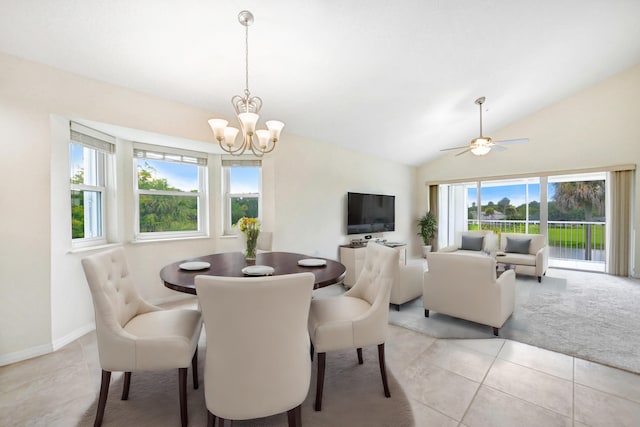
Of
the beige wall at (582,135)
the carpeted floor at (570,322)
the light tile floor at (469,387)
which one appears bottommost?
the light tile floor at (469,387)

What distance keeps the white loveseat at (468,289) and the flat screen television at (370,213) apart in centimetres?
229

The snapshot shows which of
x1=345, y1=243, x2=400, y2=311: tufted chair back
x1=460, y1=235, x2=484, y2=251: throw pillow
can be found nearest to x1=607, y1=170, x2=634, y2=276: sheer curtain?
x1=460, y1=235, x2=484, y2=251: throw pillow

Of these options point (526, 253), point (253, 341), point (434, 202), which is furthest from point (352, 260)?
point (434, 202)

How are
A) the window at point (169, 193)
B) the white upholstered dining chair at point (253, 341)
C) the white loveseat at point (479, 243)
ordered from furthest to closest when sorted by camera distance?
1. the white loveseat at point (479, 243)
2. the window at point (169, 193)
3. the white upholstered dining chair at point (253, 341)

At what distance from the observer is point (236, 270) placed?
6.36 ft

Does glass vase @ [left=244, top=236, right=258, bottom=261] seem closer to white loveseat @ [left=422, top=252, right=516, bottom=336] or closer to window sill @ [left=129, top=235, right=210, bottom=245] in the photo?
window sill @ [left=129, top=235, right=210, bottom=245]

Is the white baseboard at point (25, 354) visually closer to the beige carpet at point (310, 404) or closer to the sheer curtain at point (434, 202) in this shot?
the beige carpet at point (310, 404)

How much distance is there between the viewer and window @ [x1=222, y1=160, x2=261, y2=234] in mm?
4043

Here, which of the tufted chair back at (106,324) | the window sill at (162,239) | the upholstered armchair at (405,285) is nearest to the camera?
the tufted chair back at (106,324)

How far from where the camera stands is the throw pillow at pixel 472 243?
5328 mm

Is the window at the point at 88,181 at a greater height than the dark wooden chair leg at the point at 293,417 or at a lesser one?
greater

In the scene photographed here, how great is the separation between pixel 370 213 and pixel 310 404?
418cm

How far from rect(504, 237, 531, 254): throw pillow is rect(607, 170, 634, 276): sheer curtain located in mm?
1464

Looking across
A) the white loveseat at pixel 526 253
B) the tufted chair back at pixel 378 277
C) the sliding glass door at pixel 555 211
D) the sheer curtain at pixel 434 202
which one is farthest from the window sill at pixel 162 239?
the sliding glass door at pixel 555 211
